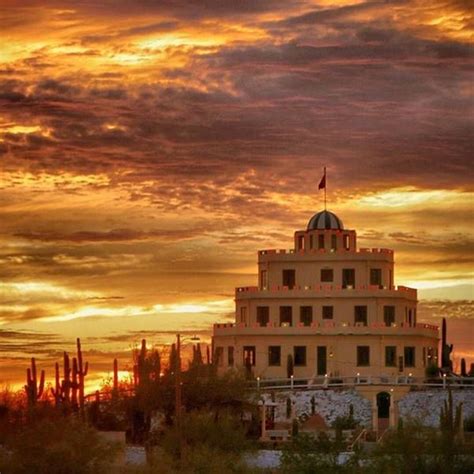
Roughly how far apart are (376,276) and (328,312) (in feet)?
12.0

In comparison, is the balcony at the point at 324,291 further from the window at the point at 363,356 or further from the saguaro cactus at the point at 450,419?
the saguaro cactus at the point at 450,419

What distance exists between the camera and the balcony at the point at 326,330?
108375 millimetres

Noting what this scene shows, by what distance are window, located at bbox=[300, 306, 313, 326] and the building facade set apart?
53 mm

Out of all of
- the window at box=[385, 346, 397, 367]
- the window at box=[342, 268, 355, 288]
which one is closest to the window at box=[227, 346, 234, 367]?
the window at box=[342, 268, 355, 288]

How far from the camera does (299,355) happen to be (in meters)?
108

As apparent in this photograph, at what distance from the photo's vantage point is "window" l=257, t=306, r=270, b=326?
362ft

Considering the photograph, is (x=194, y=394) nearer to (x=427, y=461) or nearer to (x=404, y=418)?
(x=404, y=418)

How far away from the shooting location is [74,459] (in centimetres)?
6738

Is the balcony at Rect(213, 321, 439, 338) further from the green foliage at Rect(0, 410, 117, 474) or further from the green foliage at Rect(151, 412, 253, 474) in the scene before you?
the green foliage at Rect(0, 410, 117, 474)

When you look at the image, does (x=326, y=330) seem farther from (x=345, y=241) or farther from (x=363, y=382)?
(x=363, y=382)

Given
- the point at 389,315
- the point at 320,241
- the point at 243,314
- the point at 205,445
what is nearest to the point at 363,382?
the point at 389,315

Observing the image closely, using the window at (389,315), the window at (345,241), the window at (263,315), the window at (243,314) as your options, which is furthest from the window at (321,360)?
the window at (345,241)

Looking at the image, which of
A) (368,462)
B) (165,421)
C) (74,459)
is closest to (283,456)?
(368,462)

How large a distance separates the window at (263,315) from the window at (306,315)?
1834 mm
